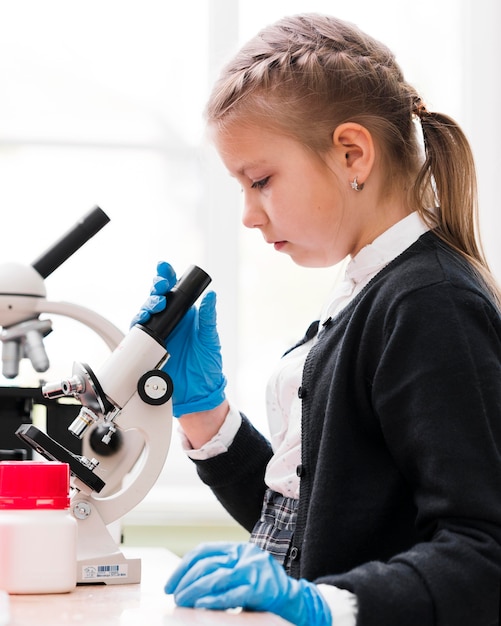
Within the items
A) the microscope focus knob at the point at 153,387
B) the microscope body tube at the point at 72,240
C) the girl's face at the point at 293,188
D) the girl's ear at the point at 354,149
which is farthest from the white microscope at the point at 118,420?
the microscope body tube at the point at 72,240

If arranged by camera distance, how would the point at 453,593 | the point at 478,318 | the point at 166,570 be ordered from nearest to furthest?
the point at 453,593, the point at 478,318, the point at 166,570

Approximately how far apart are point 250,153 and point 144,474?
0.46 metres

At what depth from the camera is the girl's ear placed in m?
1.21

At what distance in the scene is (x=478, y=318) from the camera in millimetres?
1037

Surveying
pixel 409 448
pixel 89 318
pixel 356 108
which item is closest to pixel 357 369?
pixel 409 448

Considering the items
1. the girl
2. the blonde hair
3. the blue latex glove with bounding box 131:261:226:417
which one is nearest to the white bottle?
the girl

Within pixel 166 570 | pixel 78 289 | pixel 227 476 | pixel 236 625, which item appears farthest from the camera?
pixel 78 289

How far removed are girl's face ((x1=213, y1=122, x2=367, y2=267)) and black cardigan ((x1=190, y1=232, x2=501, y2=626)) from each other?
118mm

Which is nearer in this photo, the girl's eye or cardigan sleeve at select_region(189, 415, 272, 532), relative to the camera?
the girl's eye

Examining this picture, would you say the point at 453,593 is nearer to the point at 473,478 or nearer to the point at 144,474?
the point at 473,478

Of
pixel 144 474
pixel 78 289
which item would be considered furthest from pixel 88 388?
pixel 78 289

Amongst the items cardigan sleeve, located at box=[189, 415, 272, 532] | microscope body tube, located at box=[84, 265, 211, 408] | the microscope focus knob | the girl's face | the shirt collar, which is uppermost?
the girl's face

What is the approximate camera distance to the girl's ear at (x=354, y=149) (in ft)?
3.96

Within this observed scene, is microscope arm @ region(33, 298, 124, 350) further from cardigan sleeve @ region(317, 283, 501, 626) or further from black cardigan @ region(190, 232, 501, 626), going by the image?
cardigan sleeve @ region(317, 283, 501, 626)
